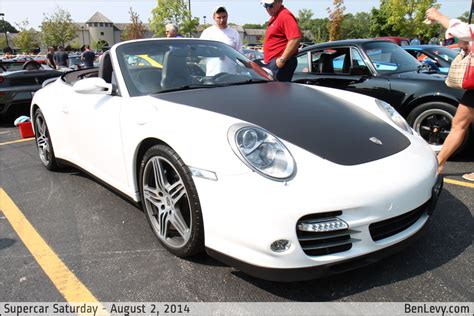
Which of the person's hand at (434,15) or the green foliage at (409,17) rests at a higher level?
the green foliage at (409,17)

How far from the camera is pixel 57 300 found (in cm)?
211

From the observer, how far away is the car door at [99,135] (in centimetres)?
275

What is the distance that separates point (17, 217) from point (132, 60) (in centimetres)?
162

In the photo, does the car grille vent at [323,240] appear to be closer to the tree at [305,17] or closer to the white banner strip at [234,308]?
the white banner strip at [234,308]

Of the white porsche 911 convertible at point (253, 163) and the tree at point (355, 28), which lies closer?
the white porsche 911 convertible at point (253, 163)

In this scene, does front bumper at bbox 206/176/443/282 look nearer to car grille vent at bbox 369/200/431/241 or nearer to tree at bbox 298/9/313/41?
car grille vent at bbox 369/200/431/241

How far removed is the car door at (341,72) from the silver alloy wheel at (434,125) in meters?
0.52

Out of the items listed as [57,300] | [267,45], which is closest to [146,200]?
[57,300]

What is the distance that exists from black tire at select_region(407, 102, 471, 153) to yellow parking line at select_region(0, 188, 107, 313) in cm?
388

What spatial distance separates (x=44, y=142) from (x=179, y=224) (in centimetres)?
269

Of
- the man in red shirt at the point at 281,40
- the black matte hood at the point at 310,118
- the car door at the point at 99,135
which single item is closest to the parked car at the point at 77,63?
the man in red shirt at the point at 281,40

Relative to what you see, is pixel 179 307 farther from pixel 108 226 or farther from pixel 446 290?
pixel 446 290

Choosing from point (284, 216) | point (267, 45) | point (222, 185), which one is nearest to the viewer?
point (284, 216)

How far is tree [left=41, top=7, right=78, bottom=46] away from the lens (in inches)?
2110
